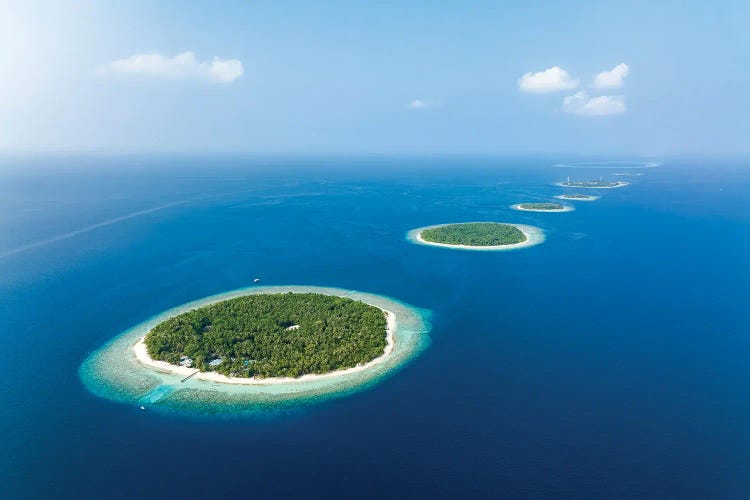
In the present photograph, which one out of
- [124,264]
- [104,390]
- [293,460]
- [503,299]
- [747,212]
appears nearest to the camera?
[293,460]

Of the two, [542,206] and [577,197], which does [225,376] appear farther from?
[577,197]

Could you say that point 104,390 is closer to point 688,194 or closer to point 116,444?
point 116,444

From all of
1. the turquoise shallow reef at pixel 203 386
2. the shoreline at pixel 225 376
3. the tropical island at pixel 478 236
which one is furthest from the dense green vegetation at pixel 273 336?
the tropical island at pixel 478 236

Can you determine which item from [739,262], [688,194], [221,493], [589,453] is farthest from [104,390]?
[688,194]

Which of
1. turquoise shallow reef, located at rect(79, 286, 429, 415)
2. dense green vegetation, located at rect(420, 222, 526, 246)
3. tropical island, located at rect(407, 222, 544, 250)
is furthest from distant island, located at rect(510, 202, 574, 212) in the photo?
turquoise shallow reef, located at rect(79, 286, 429, 415)

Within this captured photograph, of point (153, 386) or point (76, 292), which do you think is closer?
point (153, 386)

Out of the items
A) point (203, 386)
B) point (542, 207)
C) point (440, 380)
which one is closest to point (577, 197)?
point (542, 207)

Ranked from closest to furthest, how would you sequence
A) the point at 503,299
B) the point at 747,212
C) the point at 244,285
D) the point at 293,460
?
1. the point at 293,460
2. the point at 503,299
3. the point at 244,285
4. the point at 747,212

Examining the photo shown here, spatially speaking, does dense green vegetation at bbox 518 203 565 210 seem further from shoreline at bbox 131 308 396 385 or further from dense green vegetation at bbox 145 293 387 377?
shoreline at bbox 131 308 396 385
